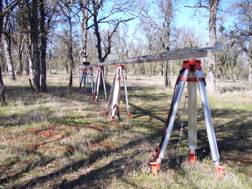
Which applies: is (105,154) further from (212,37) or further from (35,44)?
(212,37)

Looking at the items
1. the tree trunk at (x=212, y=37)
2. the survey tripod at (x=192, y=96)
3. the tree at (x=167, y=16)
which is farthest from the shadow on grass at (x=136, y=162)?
the tree at (x=167, y=16)

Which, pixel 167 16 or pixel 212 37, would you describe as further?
pixel 167 16

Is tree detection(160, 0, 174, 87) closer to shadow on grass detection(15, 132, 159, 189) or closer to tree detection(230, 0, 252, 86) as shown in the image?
tree detection(230, 0, 252, 86)

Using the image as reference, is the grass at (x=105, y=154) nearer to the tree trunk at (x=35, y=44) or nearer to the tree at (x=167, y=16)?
the tree trunk at (x=35, y=44)

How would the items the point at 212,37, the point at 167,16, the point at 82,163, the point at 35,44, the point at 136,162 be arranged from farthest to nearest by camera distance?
1. the point at 167,16
2. the point at 212,37
3. the point at 35,44
4. the point at 82,163
5. the point at 136,162

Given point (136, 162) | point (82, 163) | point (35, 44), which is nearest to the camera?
point (136, 162)

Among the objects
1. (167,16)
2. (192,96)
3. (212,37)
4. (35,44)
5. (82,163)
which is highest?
(167,16)

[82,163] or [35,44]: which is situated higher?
[35,44]

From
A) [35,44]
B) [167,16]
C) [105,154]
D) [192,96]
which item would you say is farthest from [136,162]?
[167,16]

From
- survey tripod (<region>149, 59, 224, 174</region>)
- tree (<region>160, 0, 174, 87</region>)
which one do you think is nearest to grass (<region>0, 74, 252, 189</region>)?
survey tripod (<region>149, 59, 224, 174</region>)

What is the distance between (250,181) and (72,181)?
223 centimetres

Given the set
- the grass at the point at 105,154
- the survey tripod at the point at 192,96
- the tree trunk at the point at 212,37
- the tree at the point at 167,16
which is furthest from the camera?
the tree at the point at 167,16

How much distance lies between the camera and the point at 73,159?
573cm

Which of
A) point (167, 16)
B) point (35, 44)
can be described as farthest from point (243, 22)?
point (35, 44)
